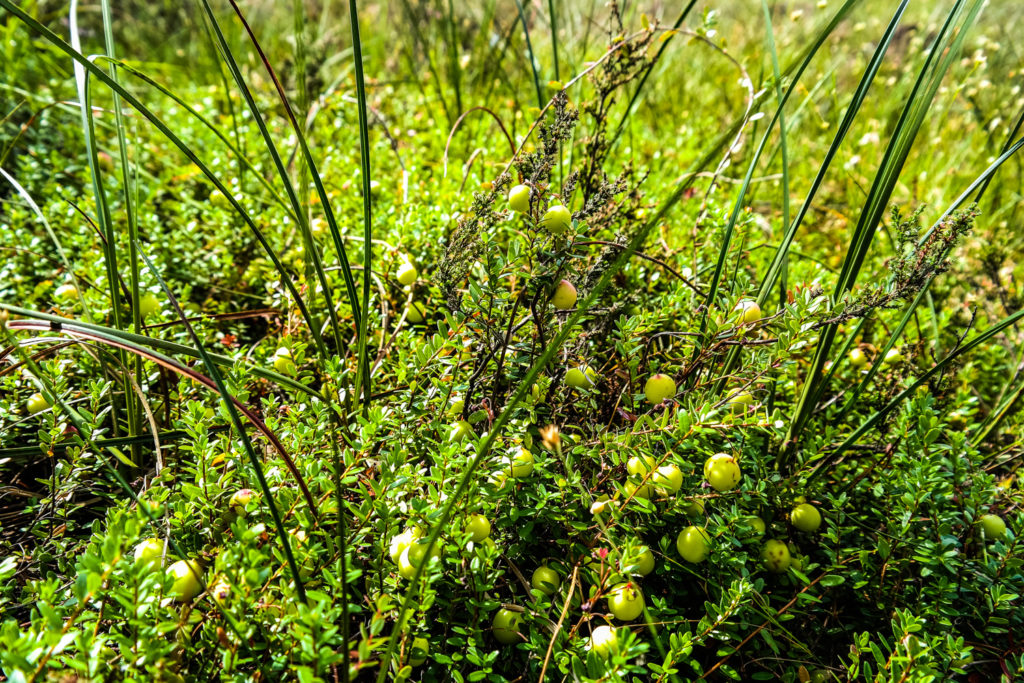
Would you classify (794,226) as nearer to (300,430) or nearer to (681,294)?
(681,294)

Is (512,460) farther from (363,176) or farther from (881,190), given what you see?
(881,190)

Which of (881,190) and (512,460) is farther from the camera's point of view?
(881,190)

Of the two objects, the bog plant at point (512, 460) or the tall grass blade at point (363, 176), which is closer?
the bog plant at point (512, 460)

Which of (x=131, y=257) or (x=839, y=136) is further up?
(x=839, y=136)

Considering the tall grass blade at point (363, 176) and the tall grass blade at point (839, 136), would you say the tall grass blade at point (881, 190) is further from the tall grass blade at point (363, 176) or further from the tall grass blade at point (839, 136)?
the tall grass blade at point (363, 176)

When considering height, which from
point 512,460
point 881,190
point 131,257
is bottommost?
point 512,460

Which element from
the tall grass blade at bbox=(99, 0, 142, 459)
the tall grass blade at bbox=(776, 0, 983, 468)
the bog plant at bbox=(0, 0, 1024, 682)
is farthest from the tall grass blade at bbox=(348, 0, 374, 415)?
the tall grass blade at bbox=(776, 0, 983, 468)

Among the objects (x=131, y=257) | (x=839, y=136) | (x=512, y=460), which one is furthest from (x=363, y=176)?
(x=839, y=136)

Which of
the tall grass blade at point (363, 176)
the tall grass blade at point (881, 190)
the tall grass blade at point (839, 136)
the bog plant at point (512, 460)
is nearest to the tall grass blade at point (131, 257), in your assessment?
the bog plant at point (512, 460)

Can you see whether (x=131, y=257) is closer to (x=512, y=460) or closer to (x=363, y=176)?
(x=363, y=176)

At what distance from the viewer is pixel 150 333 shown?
1430mm

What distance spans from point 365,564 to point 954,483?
1.11 m

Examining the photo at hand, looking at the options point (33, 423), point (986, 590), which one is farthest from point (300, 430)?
point (986, 590)

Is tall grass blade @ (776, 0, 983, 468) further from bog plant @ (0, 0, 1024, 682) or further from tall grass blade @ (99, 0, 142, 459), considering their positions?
tall grass blade @ (99, 0, 142, 459)
